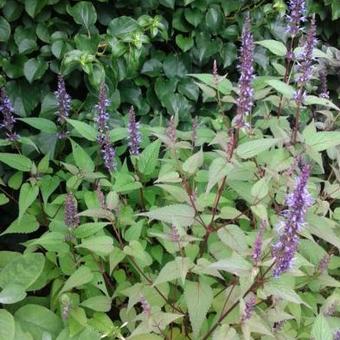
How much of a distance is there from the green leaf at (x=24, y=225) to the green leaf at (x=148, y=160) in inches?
26.3

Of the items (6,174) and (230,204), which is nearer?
(230,204)

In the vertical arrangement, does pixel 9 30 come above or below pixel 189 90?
above

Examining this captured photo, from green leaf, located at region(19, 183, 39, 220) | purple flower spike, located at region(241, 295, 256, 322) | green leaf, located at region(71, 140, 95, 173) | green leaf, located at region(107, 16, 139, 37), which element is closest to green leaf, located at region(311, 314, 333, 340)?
purple flower spike, located at region(241, 295, 256, 322)

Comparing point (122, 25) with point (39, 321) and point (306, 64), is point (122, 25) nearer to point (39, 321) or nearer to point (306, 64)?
point (306, 64)

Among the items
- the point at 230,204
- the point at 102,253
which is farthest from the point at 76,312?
the point at 230,204

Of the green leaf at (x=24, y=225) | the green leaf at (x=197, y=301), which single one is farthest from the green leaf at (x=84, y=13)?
the green leaf at (x=197, y=301)

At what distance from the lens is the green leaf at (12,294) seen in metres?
2.59

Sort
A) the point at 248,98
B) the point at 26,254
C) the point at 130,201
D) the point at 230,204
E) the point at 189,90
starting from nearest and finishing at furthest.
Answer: the point at 248,98 → the point at 26,254 → the point at 230,204 → the point at 130,201 → the point at 189,90

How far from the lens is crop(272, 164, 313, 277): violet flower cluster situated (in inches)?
73.0

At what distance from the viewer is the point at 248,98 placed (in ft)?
7.57

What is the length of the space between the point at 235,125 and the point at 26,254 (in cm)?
125

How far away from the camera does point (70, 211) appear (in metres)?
2.53

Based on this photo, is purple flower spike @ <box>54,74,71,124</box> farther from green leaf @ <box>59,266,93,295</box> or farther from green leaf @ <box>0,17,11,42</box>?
green leaf @ <box>59,266,93,295</box>

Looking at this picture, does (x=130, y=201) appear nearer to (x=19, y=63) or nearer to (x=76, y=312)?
(x=76, y=312)
